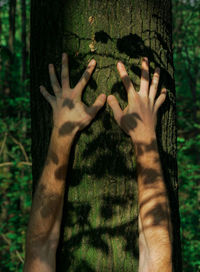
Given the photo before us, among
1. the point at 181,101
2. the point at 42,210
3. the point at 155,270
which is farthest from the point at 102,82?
the point at 181,101

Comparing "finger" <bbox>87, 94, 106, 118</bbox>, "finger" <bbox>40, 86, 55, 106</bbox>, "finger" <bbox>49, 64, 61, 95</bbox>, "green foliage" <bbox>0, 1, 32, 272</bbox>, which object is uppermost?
"finger" <bbox>49, 64, 61, 95</bbox>

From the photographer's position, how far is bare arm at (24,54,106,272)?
2012 millimetres

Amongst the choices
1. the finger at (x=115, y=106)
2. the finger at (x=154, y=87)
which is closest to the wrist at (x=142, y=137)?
the finger at (x=115, y=106)

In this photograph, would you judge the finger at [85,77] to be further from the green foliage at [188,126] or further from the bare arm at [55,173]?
the green foliage at [188,126]

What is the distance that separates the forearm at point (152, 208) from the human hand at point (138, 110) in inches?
2.6

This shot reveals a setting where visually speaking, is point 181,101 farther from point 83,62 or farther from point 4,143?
point 83,62

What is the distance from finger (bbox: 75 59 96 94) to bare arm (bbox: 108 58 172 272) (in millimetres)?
176

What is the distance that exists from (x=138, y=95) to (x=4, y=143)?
158 inches

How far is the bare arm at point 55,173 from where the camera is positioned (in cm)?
201

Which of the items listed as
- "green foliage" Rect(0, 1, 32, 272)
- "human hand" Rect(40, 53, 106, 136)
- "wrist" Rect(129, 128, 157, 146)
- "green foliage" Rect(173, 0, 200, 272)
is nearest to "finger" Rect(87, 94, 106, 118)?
"human hand" Rect(40, 53, 106, 136)

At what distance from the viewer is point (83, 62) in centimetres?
218

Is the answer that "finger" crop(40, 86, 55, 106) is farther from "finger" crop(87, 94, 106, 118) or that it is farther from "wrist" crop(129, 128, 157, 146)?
"wrist" crop(129, 128, 157, 146)

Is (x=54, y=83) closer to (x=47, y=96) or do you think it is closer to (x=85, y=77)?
(x=47, y=96)

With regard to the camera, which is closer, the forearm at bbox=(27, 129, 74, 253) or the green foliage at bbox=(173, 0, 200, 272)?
the forearm at bbox=(27, 129, 74, 253)
